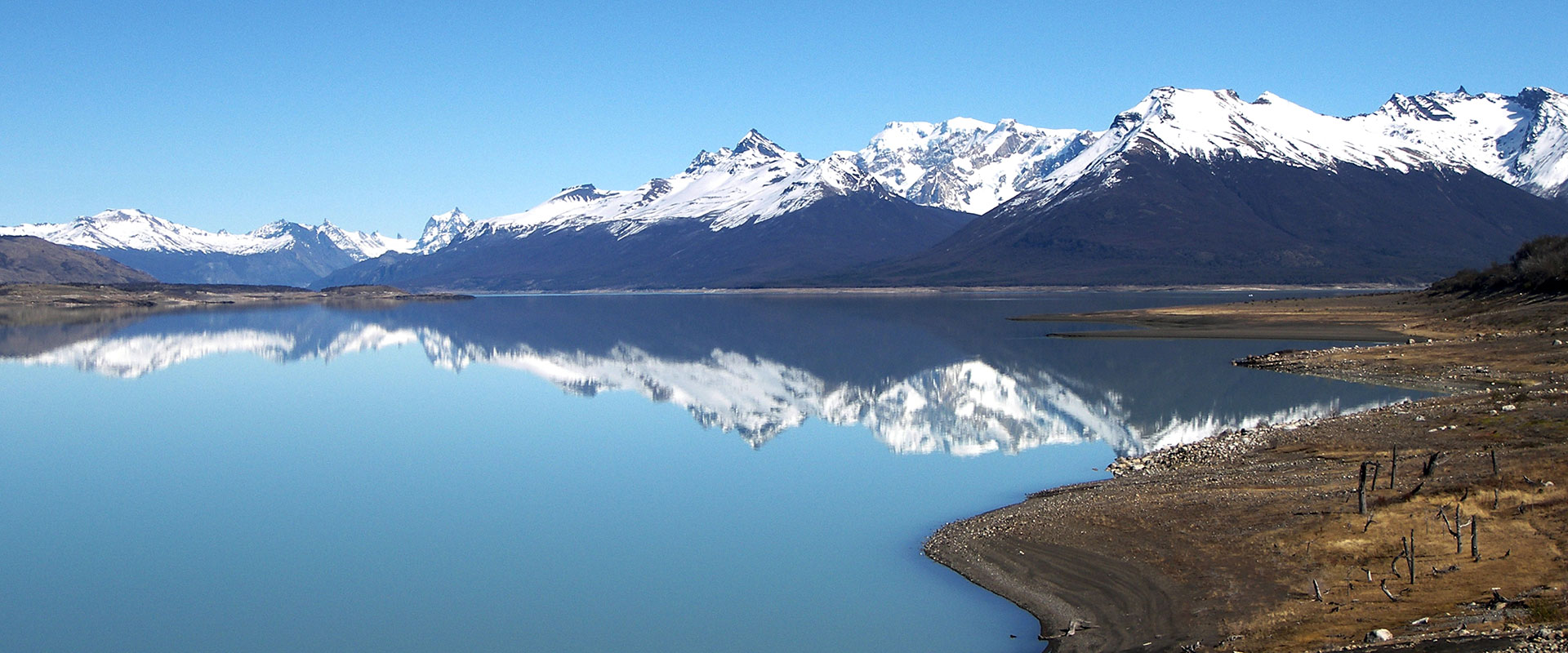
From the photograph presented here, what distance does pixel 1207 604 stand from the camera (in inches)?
915

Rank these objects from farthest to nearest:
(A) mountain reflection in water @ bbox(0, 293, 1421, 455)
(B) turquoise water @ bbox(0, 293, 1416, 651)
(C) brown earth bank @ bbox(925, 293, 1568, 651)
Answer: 1. (A) mountain reflection in water @ bbox(0, 293, 1421, 455)
2. (B) turquoise water @ bbox(0, 293, 1416, 651)
3. (C) brown earth bank @ bbox(925, 293, 1568, 651)

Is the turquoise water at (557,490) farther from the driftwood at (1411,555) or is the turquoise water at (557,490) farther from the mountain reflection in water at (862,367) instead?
the driftwood at (1411,555)

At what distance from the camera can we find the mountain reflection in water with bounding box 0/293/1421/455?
54.5 meters

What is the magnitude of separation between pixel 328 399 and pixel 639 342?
2170 inches

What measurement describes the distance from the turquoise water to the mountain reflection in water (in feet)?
1.57

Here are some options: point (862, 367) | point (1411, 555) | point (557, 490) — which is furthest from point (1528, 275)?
point (557, 490)

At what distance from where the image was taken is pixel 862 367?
290ft

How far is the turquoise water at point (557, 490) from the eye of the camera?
2530 centimetres

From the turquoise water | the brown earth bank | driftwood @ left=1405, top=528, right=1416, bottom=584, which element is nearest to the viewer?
Result: the brown earth bank

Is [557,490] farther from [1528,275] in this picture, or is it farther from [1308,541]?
[1528,275]

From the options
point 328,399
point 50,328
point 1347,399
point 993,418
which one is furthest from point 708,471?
point 50,328

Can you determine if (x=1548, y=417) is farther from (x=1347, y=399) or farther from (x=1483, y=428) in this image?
(x=1347, y=399)

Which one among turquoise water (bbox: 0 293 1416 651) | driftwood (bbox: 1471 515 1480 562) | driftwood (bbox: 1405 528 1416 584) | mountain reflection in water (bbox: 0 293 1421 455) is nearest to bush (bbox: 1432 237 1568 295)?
mountain reflection in water (bbox: 0 293 1421 455)

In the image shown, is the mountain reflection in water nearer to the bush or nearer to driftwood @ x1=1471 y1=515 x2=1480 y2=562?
the bush
